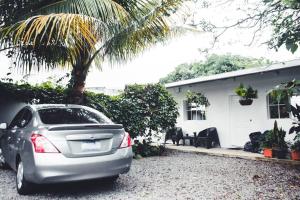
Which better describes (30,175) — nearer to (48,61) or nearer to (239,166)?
(48,61)

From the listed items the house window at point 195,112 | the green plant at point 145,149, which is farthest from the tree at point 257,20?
the house window at point 195,112

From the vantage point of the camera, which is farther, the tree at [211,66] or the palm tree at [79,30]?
the tree at [211,66]

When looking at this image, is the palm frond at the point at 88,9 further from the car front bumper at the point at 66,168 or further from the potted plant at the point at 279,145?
the potted plant at the point at 279,145

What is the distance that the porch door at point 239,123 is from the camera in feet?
37.7

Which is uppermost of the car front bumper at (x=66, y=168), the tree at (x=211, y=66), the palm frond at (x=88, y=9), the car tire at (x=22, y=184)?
the tree at (x=211, y=66)

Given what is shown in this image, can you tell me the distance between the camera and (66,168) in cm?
462

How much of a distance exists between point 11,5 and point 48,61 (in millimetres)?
1619

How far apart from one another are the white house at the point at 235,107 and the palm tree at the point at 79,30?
13.1 feet

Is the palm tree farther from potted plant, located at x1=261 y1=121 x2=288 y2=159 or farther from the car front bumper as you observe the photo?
potted plant, located at x1=261 y1=121 x2=288 y2=159

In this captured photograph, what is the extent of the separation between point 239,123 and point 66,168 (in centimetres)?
878

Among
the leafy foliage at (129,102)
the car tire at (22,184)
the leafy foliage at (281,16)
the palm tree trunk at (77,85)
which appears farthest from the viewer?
the leafy foliage at (129,102)

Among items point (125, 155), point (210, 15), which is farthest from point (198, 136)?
point (125, 155)

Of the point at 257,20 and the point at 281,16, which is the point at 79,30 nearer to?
the point at 257,20

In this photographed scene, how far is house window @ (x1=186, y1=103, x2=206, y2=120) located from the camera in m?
13.7
